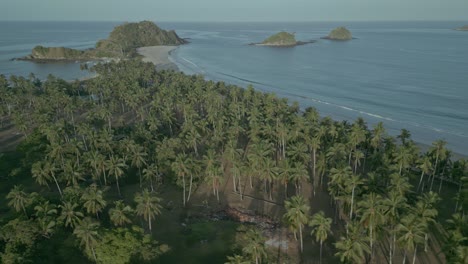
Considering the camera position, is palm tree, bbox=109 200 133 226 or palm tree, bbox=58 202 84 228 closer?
palm tree, bbox=58 202 84 228

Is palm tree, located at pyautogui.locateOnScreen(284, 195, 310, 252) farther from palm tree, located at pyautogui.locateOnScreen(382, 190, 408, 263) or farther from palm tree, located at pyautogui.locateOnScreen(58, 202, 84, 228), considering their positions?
palm tree, located at pyautogui.locateOnScreen(58, 202, 84, 228)

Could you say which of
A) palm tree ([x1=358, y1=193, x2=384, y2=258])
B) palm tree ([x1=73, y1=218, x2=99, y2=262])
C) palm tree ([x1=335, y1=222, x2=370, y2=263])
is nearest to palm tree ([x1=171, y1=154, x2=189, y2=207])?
palm tree ([x1=73, y1=218, x2=99, y2=262])

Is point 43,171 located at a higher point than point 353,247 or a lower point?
lower

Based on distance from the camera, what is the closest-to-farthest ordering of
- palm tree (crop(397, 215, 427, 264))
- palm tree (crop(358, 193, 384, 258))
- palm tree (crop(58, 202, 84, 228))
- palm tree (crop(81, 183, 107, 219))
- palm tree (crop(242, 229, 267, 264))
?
palm tree (crop(242, 229, 267, 264)) → palm tree (crop(397, 215, 427, 264)) → palm tree (crop(358, 193, 384, 258)) → palm tree (crop(58, 202, 84, 228)) → palm tree (crop(81, 183, 107, 219))

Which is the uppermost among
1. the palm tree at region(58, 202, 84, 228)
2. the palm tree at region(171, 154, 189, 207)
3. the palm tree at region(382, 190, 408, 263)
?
the palm tree at region(382, 190, 408, 263)

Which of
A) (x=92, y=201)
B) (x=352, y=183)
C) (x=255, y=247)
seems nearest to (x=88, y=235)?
(x=92, y=201)

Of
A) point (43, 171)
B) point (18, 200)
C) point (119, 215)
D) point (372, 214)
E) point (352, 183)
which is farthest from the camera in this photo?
point (43, 171)

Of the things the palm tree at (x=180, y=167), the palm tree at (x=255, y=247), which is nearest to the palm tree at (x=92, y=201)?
the palm tree at (x=180, y=167)

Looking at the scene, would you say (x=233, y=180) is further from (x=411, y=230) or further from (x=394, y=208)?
(x=411, y=230)

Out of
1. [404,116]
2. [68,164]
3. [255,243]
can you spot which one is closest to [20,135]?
[68,164]
